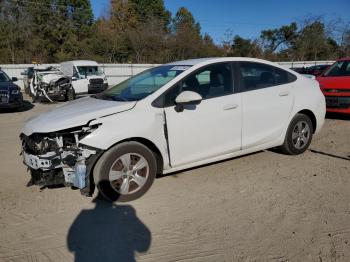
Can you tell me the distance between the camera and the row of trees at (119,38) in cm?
3388

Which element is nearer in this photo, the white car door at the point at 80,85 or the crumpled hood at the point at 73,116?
the crumpled hood at the point at 73,116

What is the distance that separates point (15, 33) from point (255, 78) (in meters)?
33.4

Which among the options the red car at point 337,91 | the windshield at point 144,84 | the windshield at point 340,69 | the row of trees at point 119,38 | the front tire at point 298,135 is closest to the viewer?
the windshield at point 144,84

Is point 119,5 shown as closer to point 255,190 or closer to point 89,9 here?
point 89,9

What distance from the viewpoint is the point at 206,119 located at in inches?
177

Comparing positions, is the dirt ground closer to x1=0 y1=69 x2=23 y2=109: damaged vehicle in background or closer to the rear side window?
the rear side window

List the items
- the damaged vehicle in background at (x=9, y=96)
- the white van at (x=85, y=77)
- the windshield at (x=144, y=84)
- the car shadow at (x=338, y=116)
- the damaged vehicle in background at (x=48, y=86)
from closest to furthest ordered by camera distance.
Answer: the windshield at (x=144, y=84), the car shadow at (x=338, y=116), the damaged vehicle in background at (x=9, y=96), the damaged vehicle in background at (x=48, y=86), the white van at (x=85, y=77)

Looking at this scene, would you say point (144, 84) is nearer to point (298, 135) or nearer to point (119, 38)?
point (298, 135)

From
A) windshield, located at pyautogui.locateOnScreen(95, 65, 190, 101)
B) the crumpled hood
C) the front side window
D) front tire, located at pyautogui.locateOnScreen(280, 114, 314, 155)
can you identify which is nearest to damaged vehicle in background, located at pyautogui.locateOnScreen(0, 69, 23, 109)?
windshield, located at pyautogui.locateOnScreen(95, 65, 190, 101)

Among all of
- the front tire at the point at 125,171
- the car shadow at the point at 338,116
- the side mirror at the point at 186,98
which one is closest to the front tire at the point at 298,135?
the side mirror at the point at 186,98

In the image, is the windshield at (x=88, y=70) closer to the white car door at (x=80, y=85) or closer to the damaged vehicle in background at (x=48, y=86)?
the white car door at (x=80, y=85)

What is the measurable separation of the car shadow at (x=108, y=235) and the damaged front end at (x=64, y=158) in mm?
329

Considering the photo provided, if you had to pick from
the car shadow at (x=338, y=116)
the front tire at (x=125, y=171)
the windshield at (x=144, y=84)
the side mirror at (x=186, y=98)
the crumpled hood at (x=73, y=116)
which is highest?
the windshield at (x=144, y=84)

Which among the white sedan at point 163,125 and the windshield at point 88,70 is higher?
the windshield at point 88,70
